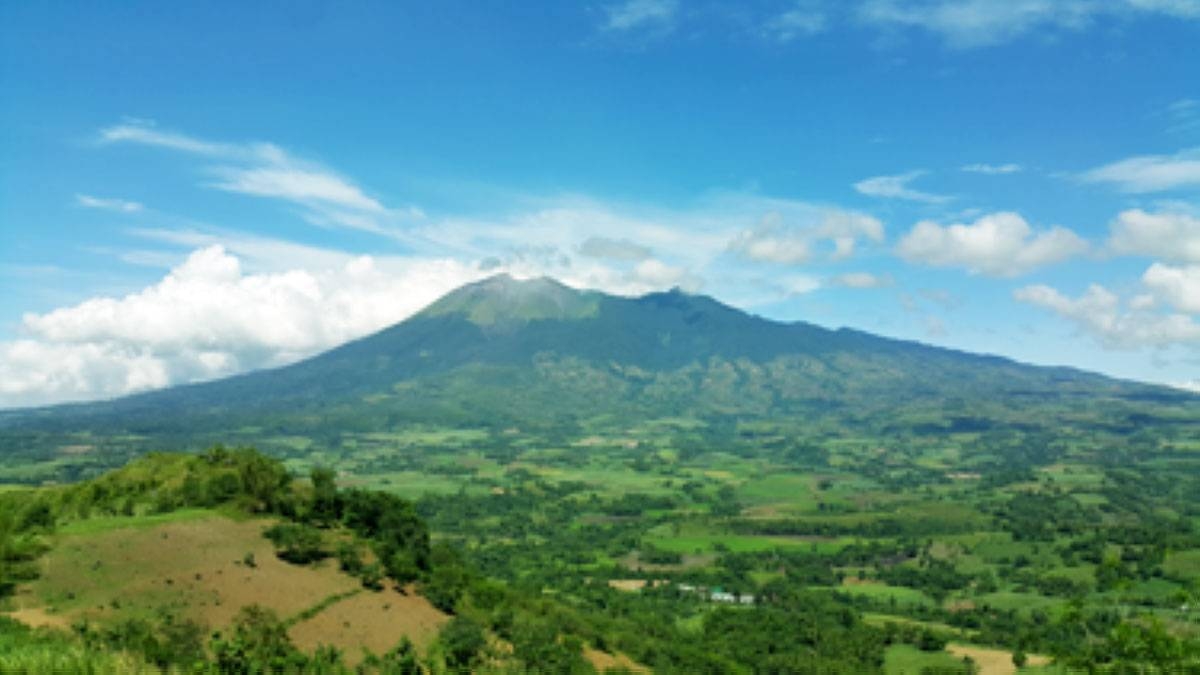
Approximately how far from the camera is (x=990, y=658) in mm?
73312

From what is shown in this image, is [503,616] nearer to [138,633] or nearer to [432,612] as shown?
[432,612]

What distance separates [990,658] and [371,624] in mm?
60526

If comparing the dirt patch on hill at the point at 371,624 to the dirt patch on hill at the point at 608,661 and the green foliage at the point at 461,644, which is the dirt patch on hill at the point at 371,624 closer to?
the green foliage at the point at 461,644

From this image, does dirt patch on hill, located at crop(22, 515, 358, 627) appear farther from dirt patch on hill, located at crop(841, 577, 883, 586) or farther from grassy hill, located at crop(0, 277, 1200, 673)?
dirt patch on hill, located at crop(841, 577, 883, 586)

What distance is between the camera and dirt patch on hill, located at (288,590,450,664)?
38.6 m

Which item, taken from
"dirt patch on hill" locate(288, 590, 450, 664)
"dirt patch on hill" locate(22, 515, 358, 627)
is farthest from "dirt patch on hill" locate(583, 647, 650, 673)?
"dirt patch on hill" locate(22, 515, 358, 627)

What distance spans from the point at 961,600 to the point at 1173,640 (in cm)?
9689

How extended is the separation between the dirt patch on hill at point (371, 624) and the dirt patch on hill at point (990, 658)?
170 feet

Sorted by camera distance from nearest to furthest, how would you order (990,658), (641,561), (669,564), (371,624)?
(371,624), (990,658), (669,564), (641,561)

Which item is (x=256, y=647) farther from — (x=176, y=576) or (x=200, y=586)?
(x=176, y=576)

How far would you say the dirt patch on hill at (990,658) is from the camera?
69.2 meters

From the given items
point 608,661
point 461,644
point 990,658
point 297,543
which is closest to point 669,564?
point 990,658

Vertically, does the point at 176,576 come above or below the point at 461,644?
above

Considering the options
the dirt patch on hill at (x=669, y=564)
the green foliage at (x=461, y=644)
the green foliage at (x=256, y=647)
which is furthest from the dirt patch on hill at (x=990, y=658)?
the green foliage at (x=256, y=647)
